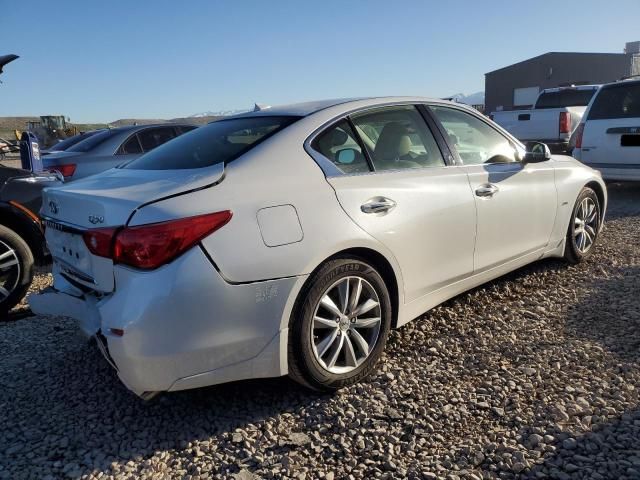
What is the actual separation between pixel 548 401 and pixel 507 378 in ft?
0.90

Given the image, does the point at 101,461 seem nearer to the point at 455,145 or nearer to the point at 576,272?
the point at 455,145

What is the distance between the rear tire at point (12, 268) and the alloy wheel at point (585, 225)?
4735mm

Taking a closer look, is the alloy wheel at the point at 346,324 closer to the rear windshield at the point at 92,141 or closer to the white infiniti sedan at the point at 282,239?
the white infiniti sedan at the point at 282,239

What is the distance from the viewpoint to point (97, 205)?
99.6 inches

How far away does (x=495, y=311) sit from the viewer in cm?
387

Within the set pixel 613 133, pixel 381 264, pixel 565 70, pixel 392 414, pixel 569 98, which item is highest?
pixel 565 70

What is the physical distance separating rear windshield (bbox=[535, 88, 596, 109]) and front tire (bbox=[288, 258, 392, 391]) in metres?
11.4

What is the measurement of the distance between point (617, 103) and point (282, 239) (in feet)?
24.5

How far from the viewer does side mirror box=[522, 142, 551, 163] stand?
161 inches

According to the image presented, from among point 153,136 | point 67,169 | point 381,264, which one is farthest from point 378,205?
point 153,136

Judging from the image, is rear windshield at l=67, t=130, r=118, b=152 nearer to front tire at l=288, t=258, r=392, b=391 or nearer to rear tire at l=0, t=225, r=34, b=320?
rear tire at l=0, t=225, r=34, b=320

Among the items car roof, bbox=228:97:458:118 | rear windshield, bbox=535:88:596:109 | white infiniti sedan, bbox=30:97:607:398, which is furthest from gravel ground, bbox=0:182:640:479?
rear windshield, bbox=535:88:596:109

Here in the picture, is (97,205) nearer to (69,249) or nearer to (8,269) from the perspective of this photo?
(69,249)

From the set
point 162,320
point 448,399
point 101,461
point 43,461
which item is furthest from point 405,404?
point 43,461
